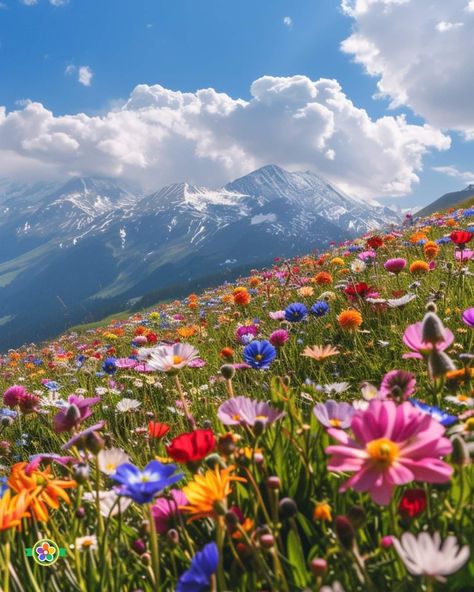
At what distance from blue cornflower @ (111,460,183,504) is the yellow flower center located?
0.50 metres

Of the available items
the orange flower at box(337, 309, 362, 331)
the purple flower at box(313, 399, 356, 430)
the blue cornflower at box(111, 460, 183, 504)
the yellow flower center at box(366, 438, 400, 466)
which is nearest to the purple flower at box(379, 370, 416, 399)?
the purple flower at box(313, 399, 356, 430)

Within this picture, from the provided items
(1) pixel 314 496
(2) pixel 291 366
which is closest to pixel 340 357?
(2) pixel 291 366

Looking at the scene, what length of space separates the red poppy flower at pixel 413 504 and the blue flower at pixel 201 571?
503 mm

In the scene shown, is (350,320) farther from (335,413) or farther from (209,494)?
(209,494)

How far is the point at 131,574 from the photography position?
1326mm

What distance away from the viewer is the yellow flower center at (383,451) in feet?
3.02

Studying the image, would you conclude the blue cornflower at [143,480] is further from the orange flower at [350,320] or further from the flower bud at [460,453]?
the orange flower at [350,320]

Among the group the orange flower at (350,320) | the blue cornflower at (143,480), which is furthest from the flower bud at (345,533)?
the orange flower at (350,320)

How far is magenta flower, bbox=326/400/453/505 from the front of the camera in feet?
2.91

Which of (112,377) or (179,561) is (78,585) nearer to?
(179,561)

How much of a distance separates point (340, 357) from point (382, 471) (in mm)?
2880

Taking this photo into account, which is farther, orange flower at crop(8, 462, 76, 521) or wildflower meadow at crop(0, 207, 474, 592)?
orange flower at crop(8, 462, 76, 521)

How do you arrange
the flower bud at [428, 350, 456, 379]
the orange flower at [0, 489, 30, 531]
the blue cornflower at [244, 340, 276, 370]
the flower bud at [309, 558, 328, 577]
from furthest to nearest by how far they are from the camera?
the blue cornflower at [244, 340, 276, 370], the flower bud at [428, 350, 456, 379], the orange flower at [0, 489, 30, 531], the flower bud at [309, 558, 328, 577]

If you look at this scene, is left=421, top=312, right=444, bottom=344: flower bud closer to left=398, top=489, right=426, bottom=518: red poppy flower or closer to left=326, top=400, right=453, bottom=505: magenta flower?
left=326, top=400, right=453, bottom=505: magenta flower
